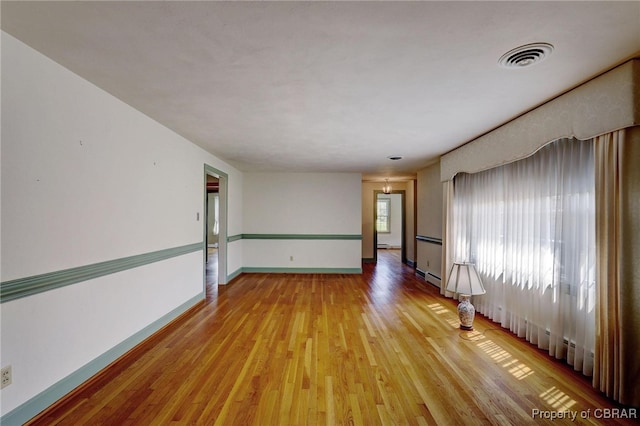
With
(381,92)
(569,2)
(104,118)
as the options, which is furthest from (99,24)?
(569,2)

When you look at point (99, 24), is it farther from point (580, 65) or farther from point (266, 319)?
point (266, 319)

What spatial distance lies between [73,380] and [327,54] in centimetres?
308

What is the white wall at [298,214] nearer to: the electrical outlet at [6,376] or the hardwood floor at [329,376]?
the hardwood floor at [329,376]

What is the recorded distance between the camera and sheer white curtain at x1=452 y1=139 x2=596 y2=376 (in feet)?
8.16

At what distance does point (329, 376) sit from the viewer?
2.45 m

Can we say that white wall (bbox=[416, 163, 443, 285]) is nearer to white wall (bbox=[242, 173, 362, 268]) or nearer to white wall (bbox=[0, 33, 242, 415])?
white wall (bbox=[242, 173, 362, 268])

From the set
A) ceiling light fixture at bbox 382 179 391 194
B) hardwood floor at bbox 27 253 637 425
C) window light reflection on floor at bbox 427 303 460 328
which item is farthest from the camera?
ceiling light fixture at bbox 382 179 391 194

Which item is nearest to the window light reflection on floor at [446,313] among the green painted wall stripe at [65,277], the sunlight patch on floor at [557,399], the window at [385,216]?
the sunlight patch on floor at [557,399]

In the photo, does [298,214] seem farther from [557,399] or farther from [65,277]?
[557,399]

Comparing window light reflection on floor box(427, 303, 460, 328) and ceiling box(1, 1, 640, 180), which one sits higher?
ceiling box(1, 1, 640, 180)

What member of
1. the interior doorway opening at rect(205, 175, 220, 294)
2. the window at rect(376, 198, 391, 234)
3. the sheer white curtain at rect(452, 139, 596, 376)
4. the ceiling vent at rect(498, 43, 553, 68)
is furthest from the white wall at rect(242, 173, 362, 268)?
the window at rect(376, 198, 391, 234)

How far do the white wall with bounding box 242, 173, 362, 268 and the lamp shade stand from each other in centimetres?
361

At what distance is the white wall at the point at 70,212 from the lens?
1.80 meters

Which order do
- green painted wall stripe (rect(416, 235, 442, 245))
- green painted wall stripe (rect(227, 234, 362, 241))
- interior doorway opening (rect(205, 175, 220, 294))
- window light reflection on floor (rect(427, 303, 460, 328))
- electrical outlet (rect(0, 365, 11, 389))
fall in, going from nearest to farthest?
electrical outlet (rect(0, 365, 11, 389)) → window light reflection on floor (rect(427, 303, 460, 328)) → green painted wall stripe (rect(416, 235, 442, 245)) → green painted wall stripe (rect(227, 234, 362, 241)) → interior doorway opening (rect(205, 175, 220, 294))
